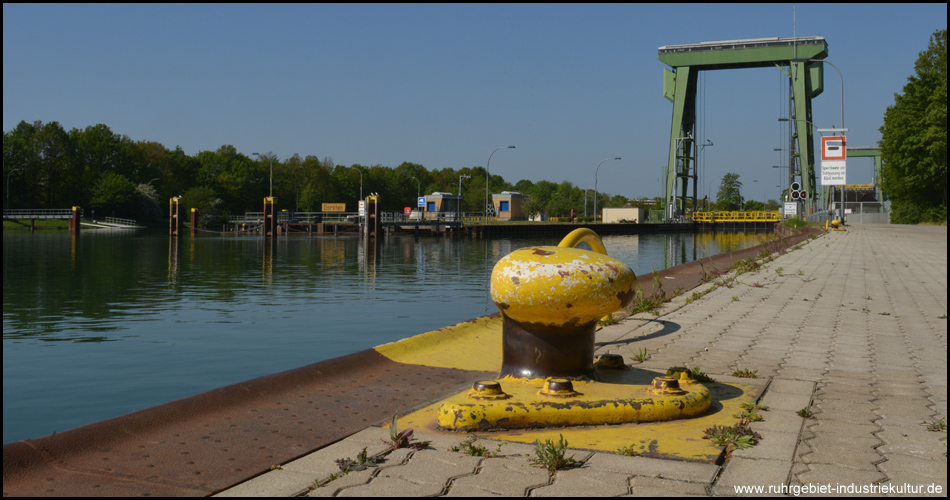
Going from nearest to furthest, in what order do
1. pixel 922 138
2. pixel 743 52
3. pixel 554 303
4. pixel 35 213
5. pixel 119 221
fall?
pixel 554 303, pixel 922 138, pixel 743 52, pixel 35 213, pixel 119 221

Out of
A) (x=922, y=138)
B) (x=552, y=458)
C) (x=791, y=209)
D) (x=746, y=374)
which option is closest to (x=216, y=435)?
(x=552, y=458)

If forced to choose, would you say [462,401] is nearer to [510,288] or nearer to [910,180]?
[510,288]

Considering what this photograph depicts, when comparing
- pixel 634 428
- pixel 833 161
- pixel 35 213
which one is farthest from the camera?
pixel 35 213

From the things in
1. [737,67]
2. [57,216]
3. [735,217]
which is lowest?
[57,216]

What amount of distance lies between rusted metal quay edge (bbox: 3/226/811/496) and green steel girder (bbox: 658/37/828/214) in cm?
6270

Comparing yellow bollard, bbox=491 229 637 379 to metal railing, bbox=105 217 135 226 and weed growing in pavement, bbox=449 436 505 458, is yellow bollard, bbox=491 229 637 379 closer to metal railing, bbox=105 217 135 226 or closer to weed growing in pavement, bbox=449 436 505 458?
weed growing in pavement, bbox=449 436 505 458

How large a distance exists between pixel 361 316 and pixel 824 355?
8.21 m

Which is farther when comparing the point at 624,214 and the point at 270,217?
the point at 624,214

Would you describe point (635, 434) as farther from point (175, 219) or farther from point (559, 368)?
point (175, 219)

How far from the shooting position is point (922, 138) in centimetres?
4997

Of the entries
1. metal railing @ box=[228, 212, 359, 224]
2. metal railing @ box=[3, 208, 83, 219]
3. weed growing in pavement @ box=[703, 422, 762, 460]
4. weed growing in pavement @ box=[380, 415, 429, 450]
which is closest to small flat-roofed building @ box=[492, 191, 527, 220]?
metal railing @ box=[228, 212, 359, 224]

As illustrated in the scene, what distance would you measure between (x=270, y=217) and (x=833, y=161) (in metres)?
48.0

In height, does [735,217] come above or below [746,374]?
above

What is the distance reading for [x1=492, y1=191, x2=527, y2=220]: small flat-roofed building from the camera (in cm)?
12725
